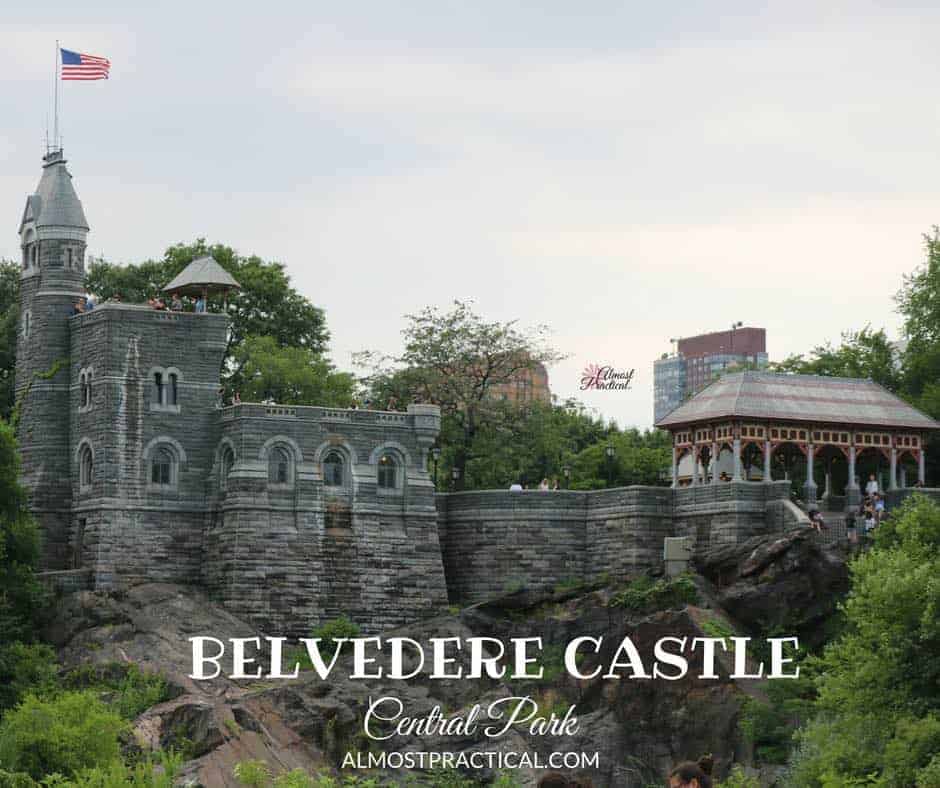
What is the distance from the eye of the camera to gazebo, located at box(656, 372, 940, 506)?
3157 inches

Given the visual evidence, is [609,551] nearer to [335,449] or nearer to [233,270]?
[335,449]

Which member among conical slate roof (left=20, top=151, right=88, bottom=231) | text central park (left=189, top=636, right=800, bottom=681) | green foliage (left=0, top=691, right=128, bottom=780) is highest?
conical slate roof (left=20, top=151, right=88, bottom=231)

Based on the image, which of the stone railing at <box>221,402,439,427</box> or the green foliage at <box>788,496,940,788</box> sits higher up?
the stone railing at <box>221,402,439,427</box>

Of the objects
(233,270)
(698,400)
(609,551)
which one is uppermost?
(233,270)

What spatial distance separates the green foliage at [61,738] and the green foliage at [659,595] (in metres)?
17.7

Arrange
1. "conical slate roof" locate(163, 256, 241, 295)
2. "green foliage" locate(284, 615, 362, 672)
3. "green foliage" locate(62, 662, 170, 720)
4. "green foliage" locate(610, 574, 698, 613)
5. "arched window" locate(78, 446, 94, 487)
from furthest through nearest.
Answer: "conical slate roof" locate(163, 256, 241, 295) < "arched window" locate(78, 446, 94, 487) < "green foliage" locate(284, 615, 362, 672) < "green foliage" locate(610, 574, 698, 613) < "green foliage" locate(62, 662, 170, 720)

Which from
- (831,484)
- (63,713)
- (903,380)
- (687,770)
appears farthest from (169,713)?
(687,770)

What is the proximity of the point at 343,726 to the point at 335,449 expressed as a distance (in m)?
11.4

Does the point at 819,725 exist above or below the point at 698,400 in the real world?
below

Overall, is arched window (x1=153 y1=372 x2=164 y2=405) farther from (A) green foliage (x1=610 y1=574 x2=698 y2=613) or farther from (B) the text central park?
(A) green foliage (x1=610 y1=574 x2=698 y2=613)

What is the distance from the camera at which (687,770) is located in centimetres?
3048

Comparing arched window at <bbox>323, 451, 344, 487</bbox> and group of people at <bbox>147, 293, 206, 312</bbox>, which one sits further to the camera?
group of people at <bbox>147, 293, 206, 312</bbox>

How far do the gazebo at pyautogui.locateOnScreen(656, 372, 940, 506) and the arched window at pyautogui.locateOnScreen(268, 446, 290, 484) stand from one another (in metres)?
13.4

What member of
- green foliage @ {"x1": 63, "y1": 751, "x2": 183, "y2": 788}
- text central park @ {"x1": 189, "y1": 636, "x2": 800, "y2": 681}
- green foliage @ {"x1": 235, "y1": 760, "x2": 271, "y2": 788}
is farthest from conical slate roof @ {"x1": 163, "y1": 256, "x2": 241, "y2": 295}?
green foliage @ {"x1": 235, "y1": 760, "x2": 271, "y2": 788}
